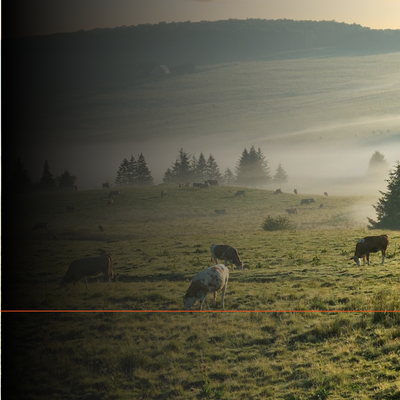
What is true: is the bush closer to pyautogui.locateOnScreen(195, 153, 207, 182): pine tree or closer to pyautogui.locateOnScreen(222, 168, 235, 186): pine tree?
pyautogui.locateOnScreen(195, 153, 207, 182): pine tree

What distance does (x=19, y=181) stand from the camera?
8825 centimetres

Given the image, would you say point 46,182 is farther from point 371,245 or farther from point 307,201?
point 371,245

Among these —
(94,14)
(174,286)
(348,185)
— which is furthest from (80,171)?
(174,286)

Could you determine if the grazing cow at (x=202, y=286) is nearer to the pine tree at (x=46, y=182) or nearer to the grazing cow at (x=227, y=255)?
the grazing cow at (x=227, y=255)

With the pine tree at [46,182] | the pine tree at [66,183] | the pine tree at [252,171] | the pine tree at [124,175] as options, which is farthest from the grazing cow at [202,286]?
the pine tree at [252,171]

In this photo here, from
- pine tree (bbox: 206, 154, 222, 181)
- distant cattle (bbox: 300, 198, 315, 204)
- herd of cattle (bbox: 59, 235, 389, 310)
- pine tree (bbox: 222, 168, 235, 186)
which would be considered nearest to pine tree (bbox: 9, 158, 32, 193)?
pine tree (bbox: 206, 154, 222, 181)

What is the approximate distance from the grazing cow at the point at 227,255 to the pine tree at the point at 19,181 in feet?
229

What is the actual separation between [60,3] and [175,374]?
43.5 metres

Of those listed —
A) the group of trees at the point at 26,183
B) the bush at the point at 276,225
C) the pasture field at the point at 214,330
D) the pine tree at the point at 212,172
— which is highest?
the pine tree at the point at 212,172

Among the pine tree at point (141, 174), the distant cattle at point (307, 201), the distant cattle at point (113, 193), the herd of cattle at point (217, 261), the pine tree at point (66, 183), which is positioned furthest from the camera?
the pine tree at point (141, 174)

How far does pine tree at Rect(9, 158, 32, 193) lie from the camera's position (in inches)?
3403

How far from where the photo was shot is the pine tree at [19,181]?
86.4 m

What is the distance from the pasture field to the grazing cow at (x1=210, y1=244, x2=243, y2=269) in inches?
29.9

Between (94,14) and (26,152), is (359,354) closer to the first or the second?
(94,14)
